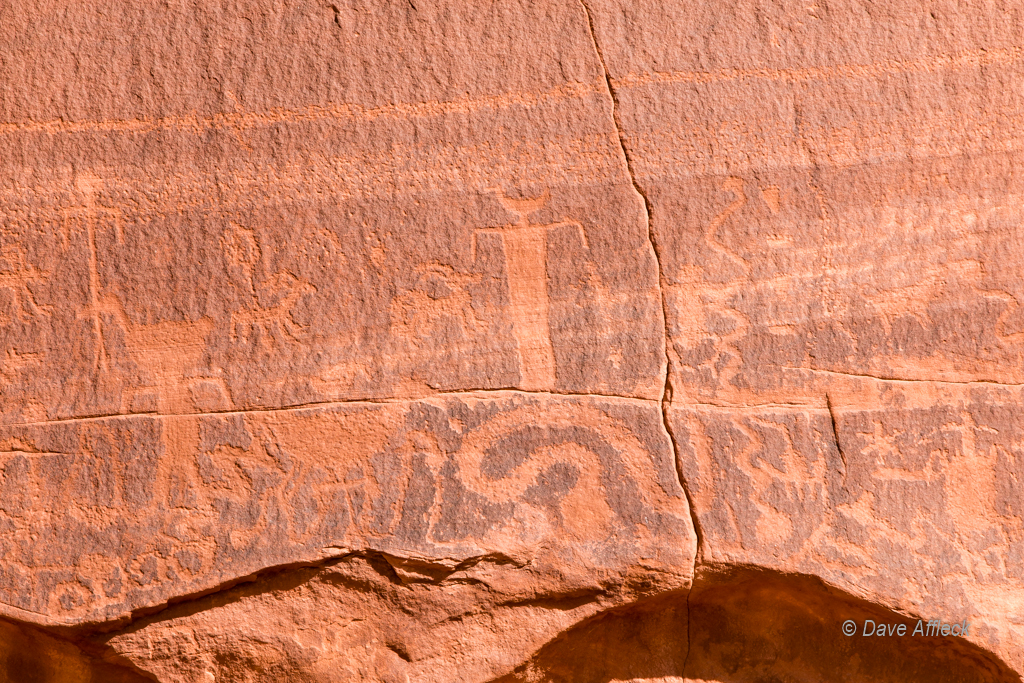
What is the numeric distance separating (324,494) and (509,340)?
1.63 ft

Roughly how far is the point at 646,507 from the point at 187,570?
93 centimetres

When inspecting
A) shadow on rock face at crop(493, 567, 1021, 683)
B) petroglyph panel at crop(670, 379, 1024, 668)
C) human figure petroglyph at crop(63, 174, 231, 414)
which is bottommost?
shadow on rock face at crop(493, 567, 1021, 683)

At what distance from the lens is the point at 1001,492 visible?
1.64m

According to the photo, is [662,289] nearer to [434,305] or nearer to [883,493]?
[434,305]

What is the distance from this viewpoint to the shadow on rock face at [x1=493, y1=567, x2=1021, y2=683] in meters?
1.66

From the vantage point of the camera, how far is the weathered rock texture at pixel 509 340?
1.59 m

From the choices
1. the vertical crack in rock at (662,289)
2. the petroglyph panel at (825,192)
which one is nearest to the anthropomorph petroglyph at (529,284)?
the vertical crack in rock at (662,289)

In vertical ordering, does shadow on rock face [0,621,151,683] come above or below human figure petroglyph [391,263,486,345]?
below

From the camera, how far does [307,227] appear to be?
1.68m

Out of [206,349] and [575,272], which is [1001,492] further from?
[206,349]

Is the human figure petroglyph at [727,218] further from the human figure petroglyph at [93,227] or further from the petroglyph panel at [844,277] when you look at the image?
the human figure petroglyph at [93,227]
